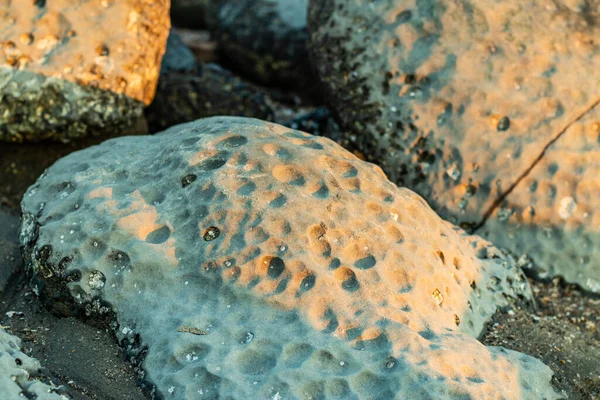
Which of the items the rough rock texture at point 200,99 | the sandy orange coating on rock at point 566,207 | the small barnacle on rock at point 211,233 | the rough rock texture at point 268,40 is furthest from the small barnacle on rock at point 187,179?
the rough rock texture at point 268,40

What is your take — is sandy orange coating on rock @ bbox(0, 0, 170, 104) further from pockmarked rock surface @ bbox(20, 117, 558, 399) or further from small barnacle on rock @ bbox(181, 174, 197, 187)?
Answer: small barnacle on rock @ bbox(181, 174, 197, 187)

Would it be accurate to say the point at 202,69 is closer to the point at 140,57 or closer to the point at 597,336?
the point at 140,57

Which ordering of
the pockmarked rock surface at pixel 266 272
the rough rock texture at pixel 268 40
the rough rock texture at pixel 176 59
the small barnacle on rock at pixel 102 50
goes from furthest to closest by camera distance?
the rough rock texture at pixel 268 40
the rough rock texture at pixel 176 59
the small barnacle on rock at pixel 102 50
the pockmarked rock surface at pixel 266 272

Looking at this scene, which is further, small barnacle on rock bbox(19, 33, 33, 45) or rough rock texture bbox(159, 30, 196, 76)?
rough rock texture bbox(159, 30, 196, 76)

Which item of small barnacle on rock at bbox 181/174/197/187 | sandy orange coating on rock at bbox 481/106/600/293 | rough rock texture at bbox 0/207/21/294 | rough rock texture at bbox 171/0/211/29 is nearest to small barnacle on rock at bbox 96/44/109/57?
rough rock texture at bbox 0/207/21/294

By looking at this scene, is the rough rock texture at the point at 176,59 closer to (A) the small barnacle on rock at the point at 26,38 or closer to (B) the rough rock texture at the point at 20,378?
(A) the small barnacle on rock at the point at 26,38
